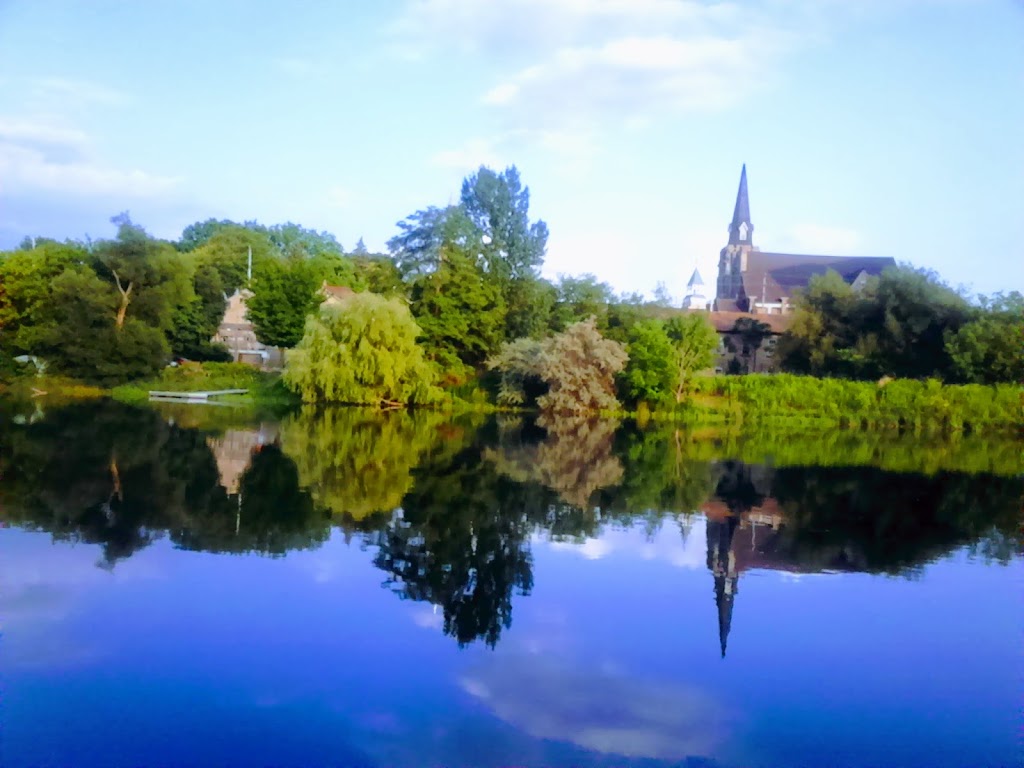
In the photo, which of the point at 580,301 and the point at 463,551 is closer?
the point at 463,551

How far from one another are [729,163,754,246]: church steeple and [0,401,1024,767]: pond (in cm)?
7925

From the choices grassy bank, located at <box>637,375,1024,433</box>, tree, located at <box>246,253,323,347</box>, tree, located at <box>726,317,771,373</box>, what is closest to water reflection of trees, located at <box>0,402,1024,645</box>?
grassy bank, located at <box>637,375,1024,433</box>

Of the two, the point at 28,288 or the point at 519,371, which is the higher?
the point at 28,288

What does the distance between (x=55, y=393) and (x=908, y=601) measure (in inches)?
1507

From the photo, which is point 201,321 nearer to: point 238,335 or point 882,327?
point 238,335

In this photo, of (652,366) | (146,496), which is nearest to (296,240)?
(652,366)

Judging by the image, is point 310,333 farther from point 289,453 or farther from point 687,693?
point 687,693

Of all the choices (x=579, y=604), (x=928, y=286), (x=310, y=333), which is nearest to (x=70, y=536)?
(x=579, y=604)

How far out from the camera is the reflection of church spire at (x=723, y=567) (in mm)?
9141

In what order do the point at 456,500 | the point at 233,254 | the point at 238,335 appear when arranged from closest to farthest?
the point at 456,500
the point at 238,335
the point at 233,254

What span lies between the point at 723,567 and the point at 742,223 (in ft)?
288

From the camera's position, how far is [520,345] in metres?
41.1

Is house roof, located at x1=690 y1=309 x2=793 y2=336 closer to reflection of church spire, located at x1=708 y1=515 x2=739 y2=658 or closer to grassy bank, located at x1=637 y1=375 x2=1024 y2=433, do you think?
grassy bank, located at x1=637 y1=375 x2=1024 y2=433

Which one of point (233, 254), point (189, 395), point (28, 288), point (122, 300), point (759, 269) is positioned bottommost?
point (189, 395)
